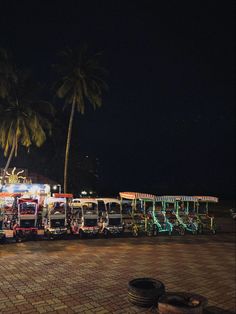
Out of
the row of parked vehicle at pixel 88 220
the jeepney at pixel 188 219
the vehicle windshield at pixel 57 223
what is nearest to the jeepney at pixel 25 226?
the row of parked vehicle at pixel 88 220

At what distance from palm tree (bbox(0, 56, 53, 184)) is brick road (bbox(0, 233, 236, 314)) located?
68.0 ft

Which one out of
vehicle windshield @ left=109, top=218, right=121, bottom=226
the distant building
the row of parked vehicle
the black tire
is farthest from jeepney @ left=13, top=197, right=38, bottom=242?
the distant building

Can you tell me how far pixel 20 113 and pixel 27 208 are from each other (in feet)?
59.4

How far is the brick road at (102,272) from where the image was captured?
8414 millimetres

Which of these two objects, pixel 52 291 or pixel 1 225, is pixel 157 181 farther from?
pixel 52 291

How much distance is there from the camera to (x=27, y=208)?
777 inches

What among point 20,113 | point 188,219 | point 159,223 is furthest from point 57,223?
point 20,113

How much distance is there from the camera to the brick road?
27.6 ft

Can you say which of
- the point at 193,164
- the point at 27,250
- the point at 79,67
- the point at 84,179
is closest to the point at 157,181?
the point at 193,164

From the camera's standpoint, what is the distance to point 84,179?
56250mm

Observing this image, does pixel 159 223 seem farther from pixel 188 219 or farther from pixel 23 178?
pixel 23 178

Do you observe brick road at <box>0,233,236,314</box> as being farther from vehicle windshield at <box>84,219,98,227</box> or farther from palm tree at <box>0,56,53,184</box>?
palm tree at <box>0,56,53,184</box>

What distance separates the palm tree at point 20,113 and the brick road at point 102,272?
2072 cm

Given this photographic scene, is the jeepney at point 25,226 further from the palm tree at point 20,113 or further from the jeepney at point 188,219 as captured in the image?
the palm tree at point 20,113
